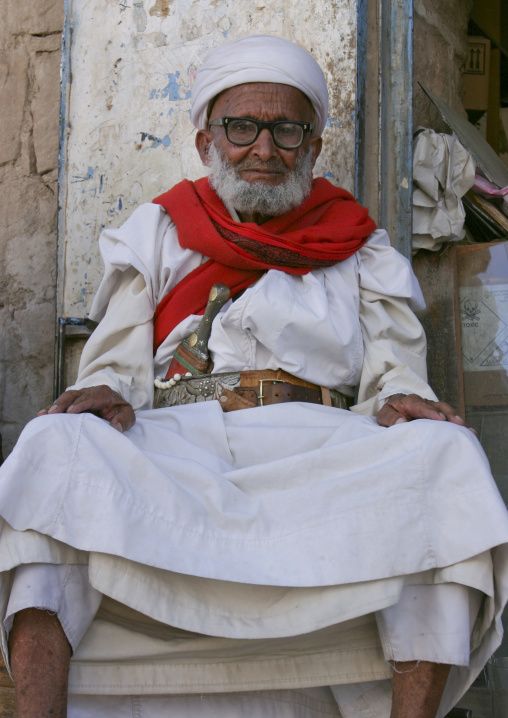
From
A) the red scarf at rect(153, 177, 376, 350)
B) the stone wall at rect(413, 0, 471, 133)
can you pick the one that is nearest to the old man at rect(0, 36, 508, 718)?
the red scarf at rect(153, 177, 376, 350)

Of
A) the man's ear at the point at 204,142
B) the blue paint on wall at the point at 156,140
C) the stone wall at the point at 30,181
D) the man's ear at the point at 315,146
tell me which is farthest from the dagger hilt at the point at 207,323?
the stone wall at the point at 30,181

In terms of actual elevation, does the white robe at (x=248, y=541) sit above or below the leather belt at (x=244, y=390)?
below

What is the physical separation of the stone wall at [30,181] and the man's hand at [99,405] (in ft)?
5.33

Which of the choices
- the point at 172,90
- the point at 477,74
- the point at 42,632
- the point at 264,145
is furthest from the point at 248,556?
the point at 477,74

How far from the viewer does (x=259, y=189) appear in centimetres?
291

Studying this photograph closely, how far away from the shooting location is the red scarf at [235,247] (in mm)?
2795

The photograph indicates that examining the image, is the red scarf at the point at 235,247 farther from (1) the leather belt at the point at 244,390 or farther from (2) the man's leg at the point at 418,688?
(2) the man's leg at the point at 418,688

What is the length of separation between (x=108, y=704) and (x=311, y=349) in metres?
1.16

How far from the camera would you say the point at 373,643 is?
207cm

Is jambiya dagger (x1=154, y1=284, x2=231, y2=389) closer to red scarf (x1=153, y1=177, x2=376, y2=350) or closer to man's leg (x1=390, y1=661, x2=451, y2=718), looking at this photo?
red scarf (x1=153, y1=177, x2=376, y2=350)

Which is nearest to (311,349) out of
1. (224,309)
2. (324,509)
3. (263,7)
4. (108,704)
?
(224,309)

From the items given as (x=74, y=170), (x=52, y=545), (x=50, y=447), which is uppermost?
(x=74, y=170)

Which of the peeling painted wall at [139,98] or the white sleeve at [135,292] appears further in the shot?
the peeling painted wall at [139,98]

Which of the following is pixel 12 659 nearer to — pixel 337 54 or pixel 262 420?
pixel 262 420
